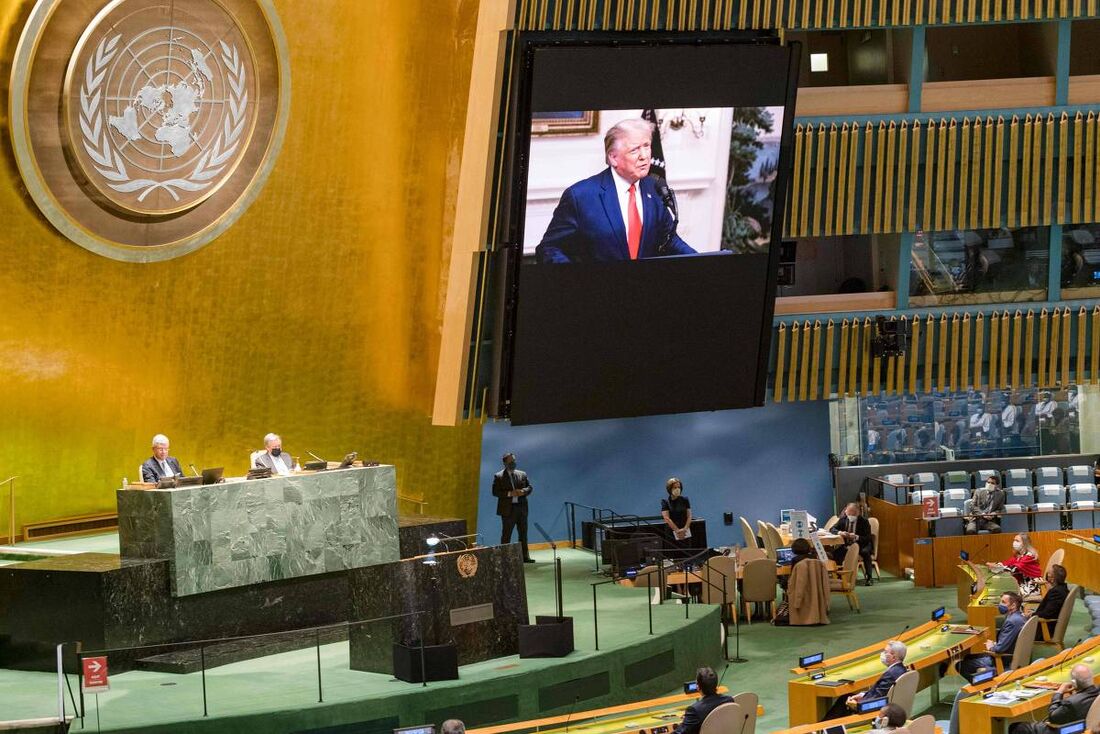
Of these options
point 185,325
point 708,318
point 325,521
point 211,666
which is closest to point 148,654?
point 211,666

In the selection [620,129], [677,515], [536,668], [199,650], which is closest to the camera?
[536,668]

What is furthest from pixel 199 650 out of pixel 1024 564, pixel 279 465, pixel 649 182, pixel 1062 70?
pixel 1062 70

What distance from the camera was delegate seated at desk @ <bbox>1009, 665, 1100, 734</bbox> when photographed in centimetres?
941

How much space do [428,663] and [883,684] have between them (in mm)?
3230

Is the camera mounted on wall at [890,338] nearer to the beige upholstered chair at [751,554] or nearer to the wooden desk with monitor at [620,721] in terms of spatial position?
the beige upholstered chair at [751,554]

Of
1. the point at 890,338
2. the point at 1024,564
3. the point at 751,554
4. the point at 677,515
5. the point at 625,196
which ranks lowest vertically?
the point at 751,554

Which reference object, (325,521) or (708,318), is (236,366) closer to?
(325,521)

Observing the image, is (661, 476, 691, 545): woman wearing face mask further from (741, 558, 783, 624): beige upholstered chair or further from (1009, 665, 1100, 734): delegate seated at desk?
(1009, 665, 1100, 734): delegate seated at desk

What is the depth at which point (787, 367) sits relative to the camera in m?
16.7

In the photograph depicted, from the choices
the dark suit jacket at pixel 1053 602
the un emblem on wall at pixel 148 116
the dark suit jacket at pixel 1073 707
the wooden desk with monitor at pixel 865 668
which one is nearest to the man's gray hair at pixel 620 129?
the un emblem on wall at pixel 148 116

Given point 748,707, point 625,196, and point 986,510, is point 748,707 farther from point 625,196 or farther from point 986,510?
point 986,510

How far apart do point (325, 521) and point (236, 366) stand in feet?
8.34

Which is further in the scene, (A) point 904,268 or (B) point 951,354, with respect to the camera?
(B) point 951,354

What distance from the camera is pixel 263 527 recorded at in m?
11.6
